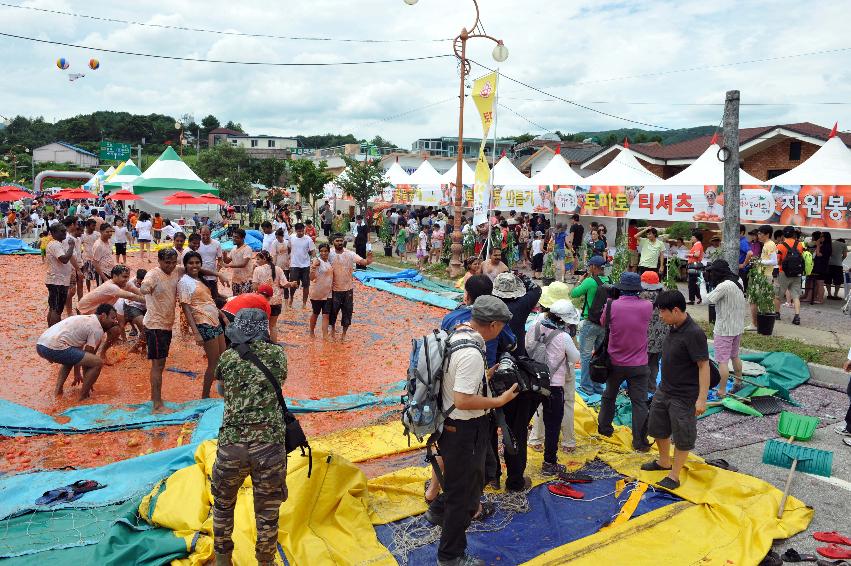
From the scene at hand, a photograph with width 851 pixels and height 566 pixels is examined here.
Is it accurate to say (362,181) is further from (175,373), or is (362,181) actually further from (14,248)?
(175,373)

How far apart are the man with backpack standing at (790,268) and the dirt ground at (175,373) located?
21.7 feet

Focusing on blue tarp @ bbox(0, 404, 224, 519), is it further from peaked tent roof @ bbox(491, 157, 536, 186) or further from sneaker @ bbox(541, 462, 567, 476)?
peaked tent roof @ bbox(491, 157, 536, 186)

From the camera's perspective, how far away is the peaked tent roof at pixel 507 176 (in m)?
22.5

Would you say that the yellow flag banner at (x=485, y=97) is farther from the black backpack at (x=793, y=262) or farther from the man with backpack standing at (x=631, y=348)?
the man with backpack standing at (x=631, y=348)

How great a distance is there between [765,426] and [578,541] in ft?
12.2

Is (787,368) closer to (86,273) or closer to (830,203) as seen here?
(830,203)

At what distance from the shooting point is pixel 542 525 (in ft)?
15.3

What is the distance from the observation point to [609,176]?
1873cm

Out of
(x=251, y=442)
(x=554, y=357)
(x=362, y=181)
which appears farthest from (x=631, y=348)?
(x=362, y=181)

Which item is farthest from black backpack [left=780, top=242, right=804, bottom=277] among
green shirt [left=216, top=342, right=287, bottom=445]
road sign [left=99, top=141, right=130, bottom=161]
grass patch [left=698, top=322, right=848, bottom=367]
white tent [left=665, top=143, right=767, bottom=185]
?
road sign [left=99, top=141, right=130, bottom=161]

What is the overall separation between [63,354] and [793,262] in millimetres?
11824

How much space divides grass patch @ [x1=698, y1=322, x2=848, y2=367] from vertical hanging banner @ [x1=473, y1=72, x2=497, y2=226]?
7.04 m

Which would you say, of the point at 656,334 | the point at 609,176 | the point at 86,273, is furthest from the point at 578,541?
the point at 609,176

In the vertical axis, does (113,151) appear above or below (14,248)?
above
